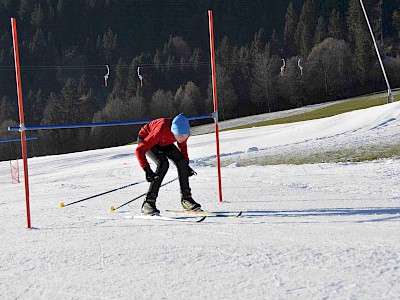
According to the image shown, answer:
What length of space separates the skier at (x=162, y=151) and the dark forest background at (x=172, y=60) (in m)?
36.7

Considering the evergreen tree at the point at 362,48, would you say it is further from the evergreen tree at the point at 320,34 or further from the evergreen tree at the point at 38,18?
the evergreen tree at the point at 38,18

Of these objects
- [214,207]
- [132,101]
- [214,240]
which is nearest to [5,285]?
[214,240]

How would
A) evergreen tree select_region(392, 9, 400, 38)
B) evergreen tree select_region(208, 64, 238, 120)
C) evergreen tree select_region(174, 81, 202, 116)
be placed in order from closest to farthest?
1. evergreen tree select_region(174, 81, 202, 116)
2. evergreen tree select_region(208, 64, 238, 120)
3. evergreen tree select_region(392, 9, 400, 38)

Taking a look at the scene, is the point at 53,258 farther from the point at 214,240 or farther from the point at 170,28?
the point at 170,28

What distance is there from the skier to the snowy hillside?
0.34 meters

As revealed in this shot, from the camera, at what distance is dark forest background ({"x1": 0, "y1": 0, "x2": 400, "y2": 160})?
2195 inches

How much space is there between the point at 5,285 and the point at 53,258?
0.67 m

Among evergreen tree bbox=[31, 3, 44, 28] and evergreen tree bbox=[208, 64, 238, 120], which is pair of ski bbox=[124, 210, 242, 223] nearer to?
evergreen tree bbox=[208, 64, 238, 120]

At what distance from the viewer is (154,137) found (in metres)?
5.62

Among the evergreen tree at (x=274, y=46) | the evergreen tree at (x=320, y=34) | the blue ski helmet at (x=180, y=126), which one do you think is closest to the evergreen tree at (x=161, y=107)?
the evergreen tree at (x=274, y=46)

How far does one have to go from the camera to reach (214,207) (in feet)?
20.8

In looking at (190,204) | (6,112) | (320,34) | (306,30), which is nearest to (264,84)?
(320,34)

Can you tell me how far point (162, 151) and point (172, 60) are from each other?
64.3m

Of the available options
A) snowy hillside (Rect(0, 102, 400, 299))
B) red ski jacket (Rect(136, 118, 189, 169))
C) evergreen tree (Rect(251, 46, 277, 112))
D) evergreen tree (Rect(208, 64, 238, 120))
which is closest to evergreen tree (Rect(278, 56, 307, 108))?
evergreen tree (Rect(251, 46, 277, 112))
